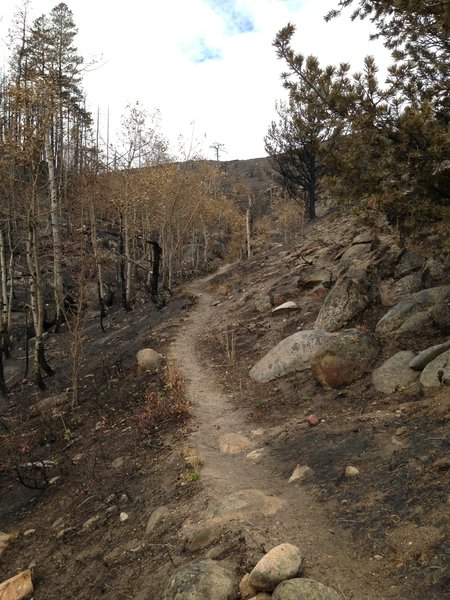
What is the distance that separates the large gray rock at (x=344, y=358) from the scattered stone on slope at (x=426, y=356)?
1058mm

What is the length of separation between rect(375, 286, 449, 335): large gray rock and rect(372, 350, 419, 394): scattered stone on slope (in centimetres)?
97

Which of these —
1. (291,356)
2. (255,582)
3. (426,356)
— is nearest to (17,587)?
(255,582)

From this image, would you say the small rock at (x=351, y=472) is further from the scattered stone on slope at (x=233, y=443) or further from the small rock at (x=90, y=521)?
the small rock at (x=90, y=521)

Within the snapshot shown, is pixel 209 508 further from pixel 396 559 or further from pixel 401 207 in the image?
pixel 401 207

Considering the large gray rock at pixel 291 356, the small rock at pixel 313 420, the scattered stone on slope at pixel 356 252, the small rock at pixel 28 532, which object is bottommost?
the small rock at pixel 28 532

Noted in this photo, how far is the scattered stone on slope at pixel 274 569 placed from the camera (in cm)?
356

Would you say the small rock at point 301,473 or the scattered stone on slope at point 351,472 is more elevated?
the scattered stone on slope at point 351,472

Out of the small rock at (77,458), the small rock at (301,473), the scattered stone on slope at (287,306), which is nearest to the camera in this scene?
the small rock at (301,473)

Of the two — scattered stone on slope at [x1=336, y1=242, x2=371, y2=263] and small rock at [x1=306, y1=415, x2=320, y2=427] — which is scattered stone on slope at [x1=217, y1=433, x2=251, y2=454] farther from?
scattered stone on slope at [x1=336, y1=242, x2=371, y2=263]

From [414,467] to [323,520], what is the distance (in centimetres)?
122

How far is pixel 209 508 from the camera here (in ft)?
17.3

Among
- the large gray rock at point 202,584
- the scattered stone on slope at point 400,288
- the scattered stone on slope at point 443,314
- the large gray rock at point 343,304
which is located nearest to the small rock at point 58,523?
the large gray rock at point 202,584

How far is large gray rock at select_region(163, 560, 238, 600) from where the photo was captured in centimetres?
359

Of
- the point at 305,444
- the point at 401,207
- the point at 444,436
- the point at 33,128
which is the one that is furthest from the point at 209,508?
the point at 33,128
